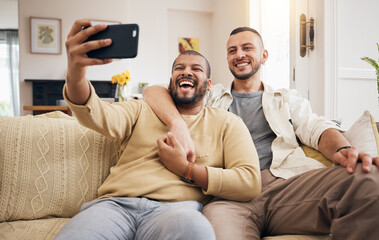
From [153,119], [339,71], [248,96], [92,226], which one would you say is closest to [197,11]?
[339,71]

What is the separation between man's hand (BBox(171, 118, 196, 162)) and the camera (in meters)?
1.27

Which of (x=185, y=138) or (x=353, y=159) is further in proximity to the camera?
(x=185, y=138)

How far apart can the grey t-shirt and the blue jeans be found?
538 millimetres

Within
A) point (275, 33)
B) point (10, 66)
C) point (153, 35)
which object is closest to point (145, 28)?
point (153, 35)

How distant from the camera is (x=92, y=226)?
99 cm

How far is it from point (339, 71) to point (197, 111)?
2101mm

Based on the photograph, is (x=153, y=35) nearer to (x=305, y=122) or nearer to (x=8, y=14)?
(x=8, y=14)

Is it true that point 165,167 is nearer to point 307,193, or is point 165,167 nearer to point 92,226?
point 92,226

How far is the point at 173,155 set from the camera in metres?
1.23

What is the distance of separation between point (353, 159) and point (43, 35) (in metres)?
5.83

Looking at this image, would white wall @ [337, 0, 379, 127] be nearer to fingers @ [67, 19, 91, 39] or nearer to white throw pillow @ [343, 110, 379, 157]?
white throw pillow @ [343, 110, 379, 157]

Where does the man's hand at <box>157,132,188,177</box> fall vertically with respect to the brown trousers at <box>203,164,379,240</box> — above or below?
above

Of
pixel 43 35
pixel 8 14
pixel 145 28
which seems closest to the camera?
pixel 43 35

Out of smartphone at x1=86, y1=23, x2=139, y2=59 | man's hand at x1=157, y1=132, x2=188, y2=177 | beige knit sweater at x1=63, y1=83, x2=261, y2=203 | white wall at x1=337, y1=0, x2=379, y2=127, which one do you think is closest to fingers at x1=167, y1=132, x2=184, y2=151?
man's hand at x1=157, y1=132, x2=188, y2=177
